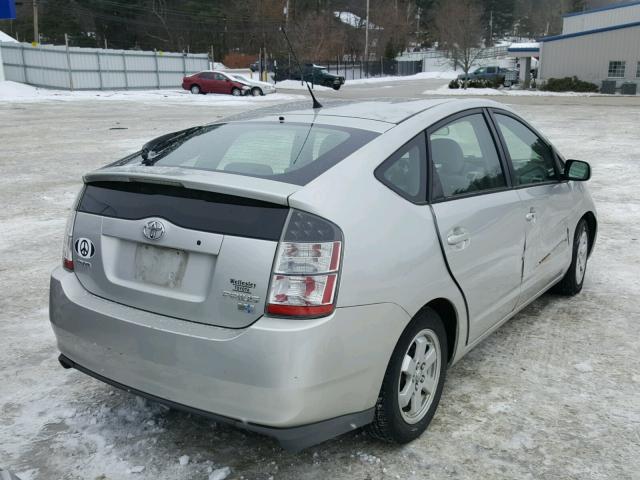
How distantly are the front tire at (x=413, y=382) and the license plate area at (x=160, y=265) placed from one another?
99 centimetres

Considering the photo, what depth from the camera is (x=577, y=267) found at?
4895mm

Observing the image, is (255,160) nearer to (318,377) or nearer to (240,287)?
(240,287)

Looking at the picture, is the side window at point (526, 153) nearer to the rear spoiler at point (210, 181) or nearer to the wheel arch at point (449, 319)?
the wheel arch at point (449, 319)

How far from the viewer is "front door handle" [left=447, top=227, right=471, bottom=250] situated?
3.04 m

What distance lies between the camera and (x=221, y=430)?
3.15m

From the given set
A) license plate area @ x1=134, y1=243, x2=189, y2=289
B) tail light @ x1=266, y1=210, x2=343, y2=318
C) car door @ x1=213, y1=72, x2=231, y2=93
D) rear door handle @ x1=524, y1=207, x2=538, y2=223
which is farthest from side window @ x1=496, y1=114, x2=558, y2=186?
car door @ x1=213, y1=72, x2=231, y2=93

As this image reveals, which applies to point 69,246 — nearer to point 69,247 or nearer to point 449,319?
point 69,247

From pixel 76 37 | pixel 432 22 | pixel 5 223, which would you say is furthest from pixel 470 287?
pixel 432 22

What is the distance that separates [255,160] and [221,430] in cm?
136

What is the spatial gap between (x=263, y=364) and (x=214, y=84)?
35120 mm

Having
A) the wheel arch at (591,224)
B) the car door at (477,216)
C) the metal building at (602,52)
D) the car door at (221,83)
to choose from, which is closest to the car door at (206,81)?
the car door at (221,83)

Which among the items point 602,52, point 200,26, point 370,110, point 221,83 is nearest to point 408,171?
point 370,110

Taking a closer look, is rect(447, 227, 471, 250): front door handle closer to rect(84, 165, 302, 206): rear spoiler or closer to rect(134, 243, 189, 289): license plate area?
rect(84, 165, 302, 206): rear spoiler

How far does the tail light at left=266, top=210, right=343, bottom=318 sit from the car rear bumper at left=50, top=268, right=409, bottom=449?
0.19 ft
